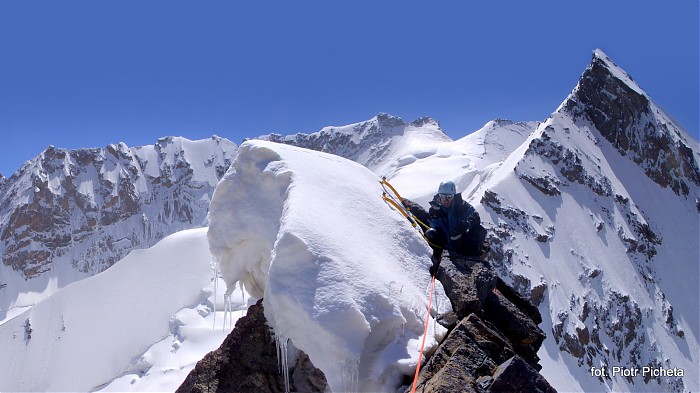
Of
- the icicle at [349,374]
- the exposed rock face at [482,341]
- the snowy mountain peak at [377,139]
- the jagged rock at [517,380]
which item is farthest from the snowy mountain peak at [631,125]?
the snowy mountain peak at [377,139]

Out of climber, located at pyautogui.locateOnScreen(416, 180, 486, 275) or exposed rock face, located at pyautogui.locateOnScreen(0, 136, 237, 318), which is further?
exposed rock face, located at pyautogui.locateOnScreen(0, 136, 237, 318)

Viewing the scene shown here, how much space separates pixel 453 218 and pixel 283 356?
3.05 m

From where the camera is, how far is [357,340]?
5270 mm

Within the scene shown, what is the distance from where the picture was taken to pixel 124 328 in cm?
4669

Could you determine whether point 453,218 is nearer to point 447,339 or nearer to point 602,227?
point 447,339

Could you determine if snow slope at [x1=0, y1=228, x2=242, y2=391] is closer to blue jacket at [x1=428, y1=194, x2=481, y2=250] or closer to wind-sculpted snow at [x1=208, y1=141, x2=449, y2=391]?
wind-sculpted snow at [x1=208, y1=141, x2=449, y2=391]

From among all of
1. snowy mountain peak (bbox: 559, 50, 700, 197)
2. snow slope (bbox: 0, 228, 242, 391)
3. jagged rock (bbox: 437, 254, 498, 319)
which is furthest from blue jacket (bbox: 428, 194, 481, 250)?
snowy mountain peak (bbox: 559, 50, 700, 197)

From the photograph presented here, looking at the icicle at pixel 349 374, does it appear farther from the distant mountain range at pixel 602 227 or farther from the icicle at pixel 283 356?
the distant mountain range at pixel 602 227

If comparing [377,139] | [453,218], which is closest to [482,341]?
[453,218]

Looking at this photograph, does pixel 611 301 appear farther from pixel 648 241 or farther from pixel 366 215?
pixel 366 215

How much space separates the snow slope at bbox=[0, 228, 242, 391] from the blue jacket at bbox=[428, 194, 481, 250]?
3173 centimetres

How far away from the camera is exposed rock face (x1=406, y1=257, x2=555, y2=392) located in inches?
196

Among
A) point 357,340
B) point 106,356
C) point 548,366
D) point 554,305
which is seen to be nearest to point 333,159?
point 357,340

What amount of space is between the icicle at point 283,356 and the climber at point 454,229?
2.26 m
